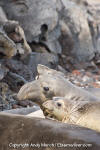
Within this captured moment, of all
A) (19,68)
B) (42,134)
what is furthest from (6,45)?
(42,134)

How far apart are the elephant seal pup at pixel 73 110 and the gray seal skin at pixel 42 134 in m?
0.66

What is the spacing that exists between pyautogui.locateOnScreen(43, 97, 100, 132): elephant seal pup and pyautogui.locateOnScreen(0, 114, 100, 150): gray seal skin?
0.66 m

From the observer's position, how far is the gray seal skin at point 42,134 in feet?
7.55

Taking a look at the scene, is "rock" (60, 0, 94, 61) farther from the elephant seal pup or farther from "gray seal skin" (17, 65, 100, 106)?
the elephant seal pup

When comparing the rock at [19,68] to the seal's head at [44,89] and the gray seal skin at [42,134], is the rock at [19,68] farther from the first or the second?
the gray seal skin at [42,134]

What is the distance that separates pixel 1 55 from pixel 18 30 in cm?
123

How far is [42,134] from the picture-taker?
95.3 inches

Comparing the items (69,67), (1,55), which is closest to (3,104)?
(1,55)

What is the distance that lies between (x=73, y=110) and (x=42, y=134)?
995 mm

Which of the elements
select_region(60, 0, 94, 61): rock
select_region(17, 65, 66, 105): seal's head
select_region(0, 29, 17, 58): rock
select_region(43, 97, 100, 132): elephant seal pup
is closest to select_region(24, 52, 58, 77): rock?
select_region(0, 29, 17, 58): rock

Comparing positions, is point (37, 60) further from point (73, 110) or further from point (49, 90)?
point (73, 110)

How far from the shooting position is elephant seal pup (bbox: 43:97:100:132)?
3.19 metres

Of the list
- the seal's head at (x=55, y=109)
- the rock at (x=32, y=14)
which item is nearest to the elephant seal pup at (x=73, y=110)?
the seal's head at (x=55, y=109)

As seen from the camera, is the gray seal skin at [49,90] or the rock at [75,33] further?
the rock at [75,33]
